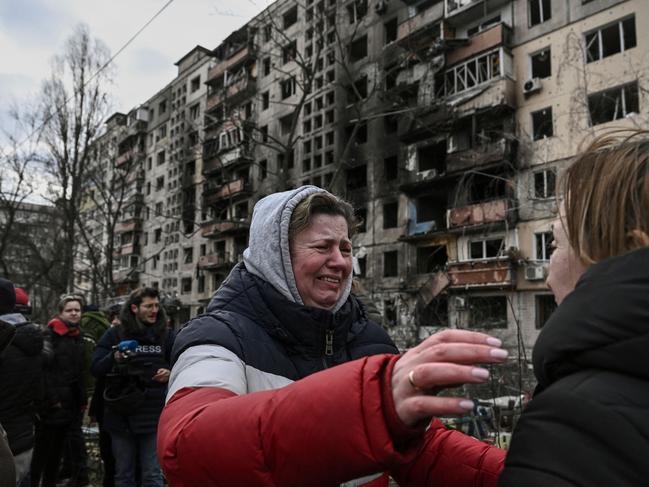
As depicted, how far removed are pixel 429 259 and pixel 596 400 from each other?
2312 cm

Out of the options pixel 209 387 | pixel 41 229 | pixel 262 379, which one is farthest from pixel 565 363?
pixel 41 229

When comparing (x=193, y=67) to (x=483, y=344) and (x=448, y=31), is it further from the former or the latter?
(x=483, y=344)

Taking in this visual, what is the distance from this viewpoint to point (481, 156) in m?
19.9

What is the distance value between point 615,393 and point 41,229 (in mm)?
30248

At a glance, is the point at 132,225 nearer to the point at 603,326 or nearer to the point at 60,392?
the point at 60,392

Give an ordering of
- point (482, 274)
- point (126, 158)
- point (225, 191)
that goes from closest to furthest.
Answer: point (482, 274)
point (126, 158)
point (225, 191)

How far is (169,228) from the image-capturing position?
4262 cm

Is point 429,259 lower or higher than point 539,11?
lower

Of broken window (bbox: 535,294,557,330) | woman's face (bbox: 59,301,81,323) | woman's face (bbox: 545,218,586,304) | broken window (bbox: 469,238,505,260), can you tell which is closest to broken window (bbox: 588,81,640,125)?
broken window (bbox: 469,238,505,260)

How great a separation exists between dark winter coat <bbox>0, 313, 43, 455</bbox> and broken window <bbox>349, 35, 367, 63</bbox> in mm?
27023

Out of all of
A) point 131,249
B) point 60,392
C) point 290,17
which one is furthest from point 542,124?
point 131,249

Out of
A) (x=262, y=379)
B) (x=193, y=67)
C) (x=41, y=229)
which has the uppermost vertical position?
(x=193, y=67)

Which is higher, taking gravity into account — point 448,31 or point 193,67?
point 193,67

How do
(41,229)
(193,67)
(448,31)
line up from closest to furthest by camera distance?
1. (448,31)
2. (41,229)
3. (193,67)
